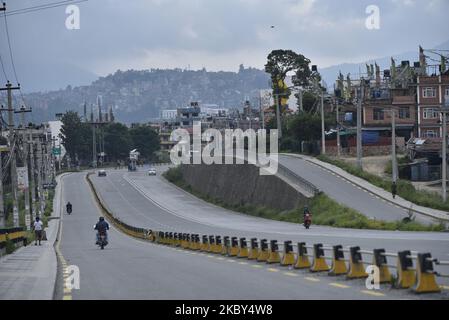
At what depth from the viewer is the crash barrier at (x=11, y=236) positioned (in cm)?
4087

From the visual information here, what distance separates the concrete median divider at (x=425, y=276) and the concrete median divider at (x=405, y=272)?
77 centimetres

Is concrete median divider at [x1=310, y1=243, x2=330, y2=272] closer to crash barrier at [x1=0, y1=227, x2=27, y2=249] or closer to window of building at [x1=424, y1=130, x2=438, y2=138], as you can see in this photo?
crash barrier at [x1=0, y1=227, x2=27, y2=249]

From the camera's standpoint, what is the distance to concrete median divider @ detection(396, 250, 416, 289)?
1708 centimetres

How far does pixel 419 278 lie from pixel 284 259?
29.3 feet

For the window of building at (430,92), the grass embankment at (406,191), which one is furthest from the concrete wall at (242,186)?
the window of building at (430,92)

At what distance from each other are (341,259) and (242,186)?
254 feet

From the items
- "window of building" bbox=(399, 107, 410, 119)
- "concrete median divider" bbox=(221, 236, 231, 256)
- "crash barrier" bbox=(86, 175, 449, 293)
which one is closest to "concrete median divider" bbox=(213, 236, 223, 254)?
"crash barrier" bbox=(86, 175, 449, 293)

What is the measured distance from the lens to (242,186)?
322 ft

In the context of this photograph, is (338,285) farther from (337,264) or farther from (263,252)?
(263,252)

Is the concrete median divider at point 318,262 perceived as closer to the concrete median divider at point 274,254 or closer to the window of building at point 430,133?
the concrete median divider at point 274,254

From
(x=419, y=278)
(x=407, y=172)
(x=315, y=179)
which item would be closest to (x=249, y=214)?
(x=315, y=179)

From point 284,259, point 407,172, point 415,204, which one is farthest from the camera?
point 407,172

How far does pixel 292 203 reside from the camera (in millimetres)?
78562

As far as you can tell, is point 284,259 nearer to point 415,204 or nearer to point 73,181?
point 415,204
